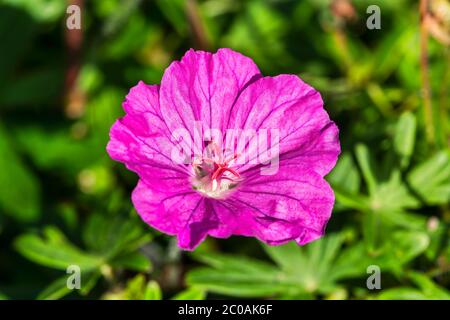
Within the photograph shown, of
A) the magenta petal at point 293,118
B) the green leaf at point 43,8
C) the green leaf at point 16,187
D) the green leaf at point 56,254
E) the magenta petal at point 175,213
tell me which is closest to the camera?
the magenta petal at point 175,213

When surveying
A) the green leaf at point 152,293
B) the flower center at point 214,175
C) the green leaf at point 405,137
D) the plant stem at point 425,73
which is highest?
the plant stem at point 425,73

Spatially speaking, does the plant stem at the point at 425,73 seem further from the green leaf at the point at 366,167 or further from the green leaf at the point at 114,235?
the green leaf at the point at 114,235

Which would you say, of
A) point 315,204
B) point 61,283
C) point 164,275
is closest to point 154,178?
point 315,204

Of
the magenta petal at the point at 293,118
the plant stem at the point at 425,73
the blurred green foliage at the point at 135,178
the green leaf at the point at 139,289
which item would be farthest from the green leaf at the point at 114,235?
the plant stem at the point at 425,73

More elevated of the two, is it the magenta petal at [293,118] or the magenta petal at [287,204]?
the magenta petal at [293,118]

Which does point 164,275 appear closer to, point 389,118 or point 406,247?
point 406,247

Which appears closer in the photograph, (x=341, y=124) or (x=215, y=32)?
(x=341, y=124)

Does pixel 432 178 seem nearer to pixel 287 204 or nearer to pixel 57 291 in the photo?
pixel 287 204
